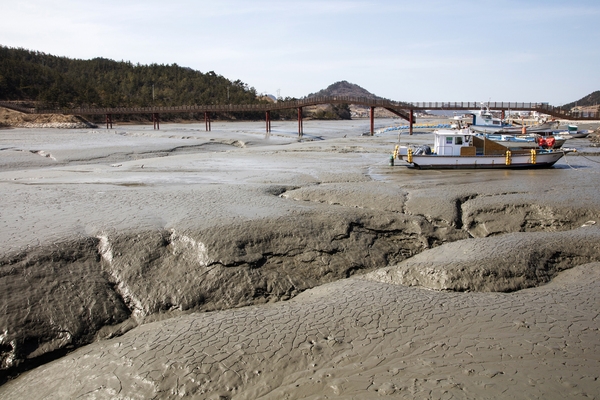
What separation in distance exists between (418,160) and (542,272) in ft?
41.7

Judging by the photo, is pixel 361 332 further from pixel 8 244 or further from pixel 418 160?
pixel 418 160

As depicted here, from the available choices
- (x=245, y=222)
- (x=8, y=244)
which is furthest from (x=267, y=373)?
(x=8, y=244)

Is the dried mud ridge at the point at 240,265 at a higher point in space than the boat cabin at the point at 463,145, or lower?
lower

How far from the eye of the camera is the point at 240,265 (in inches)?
280

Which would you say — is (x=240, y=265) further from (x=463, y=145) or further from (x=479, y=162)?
(x=463, y=145)

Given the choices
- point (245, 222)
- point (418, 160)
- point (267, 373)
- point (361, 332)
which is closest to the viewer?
point (267, 373)

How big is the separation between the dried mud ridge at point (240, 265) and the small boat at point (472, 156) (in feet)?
34.0

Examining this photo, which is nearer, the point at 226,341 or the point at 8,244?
the point at 226,341

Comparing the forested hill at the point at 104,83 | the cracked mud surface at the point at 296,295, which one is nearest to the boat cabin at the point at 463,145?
the cracked mud surface at the point at 296,295

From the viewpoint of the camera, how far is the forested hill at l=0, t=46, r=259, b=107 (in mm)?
74625

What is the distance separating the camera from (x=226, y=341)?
5.20 m

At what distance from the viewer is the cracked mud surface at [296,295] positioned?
4652 mm

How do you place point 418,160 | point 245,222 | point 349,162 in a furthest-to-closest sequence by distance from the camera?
point 349,162 → point 418,160 → point 245,222

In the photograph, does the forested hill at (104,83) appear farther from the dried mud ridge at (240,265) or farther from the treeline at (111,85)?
the dried mud ridge at (240,265)
